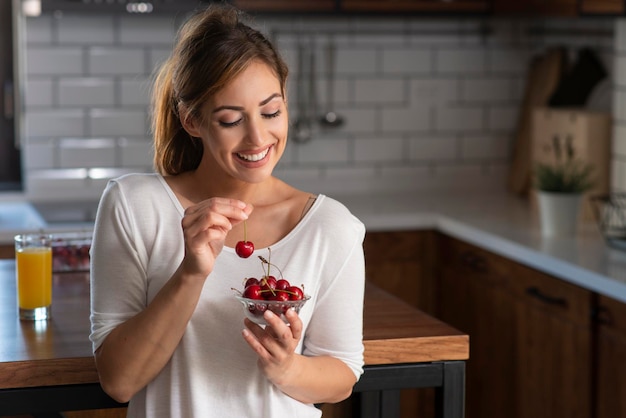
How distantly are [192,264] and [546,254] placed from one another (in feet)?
5.79

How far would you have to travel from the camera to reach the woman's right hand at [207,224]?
1559 mm

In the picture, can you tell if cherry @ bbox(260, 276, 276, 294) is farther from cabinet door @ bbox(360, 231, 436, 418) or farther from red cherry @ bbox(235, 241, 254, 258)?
cabinet door @ bbox(360, 231, 436, 418)

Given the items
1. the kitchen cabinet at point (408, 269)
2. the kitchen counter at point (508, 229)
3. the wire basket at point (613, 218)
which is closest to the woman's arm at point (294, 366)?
the kitchen counter at point (508, 229)

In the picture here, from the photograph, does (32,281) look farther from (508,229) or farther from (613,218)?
(613,218)

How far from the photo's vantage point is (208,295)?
1.74 meters

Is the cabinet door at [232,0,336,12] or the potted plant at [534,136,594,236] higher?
the cabinet door at [232,0,336,12]

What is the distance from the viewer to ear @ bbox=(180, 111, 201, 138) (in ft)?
5.73

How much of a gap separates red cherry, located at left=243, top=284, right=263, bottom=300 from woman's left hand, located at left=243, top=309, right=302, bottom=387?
39 mm

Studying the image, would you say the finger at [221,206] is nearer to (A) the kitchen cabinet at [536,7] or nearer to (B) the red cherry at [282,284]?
(B) the red cherry at [282,284]

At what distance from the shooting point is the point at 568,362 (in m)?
3.09

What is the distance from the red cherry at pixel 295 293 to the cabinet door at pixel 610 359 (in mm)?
1420

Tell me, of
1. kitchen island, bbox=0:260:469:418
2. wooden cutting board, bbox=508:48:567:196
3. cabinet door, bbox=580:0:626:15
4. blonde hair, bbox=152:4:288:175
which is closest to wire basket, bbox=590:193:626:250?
cabinet door, bbox=580:0:626:15

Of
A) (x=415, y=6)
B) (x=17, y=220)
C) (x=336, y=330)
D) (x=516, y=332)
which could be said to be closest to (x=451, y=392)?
(x=336, y=330)

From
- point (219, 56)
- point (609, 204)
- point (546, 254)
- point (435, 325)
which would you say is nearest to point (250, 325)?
point (219, 56)
